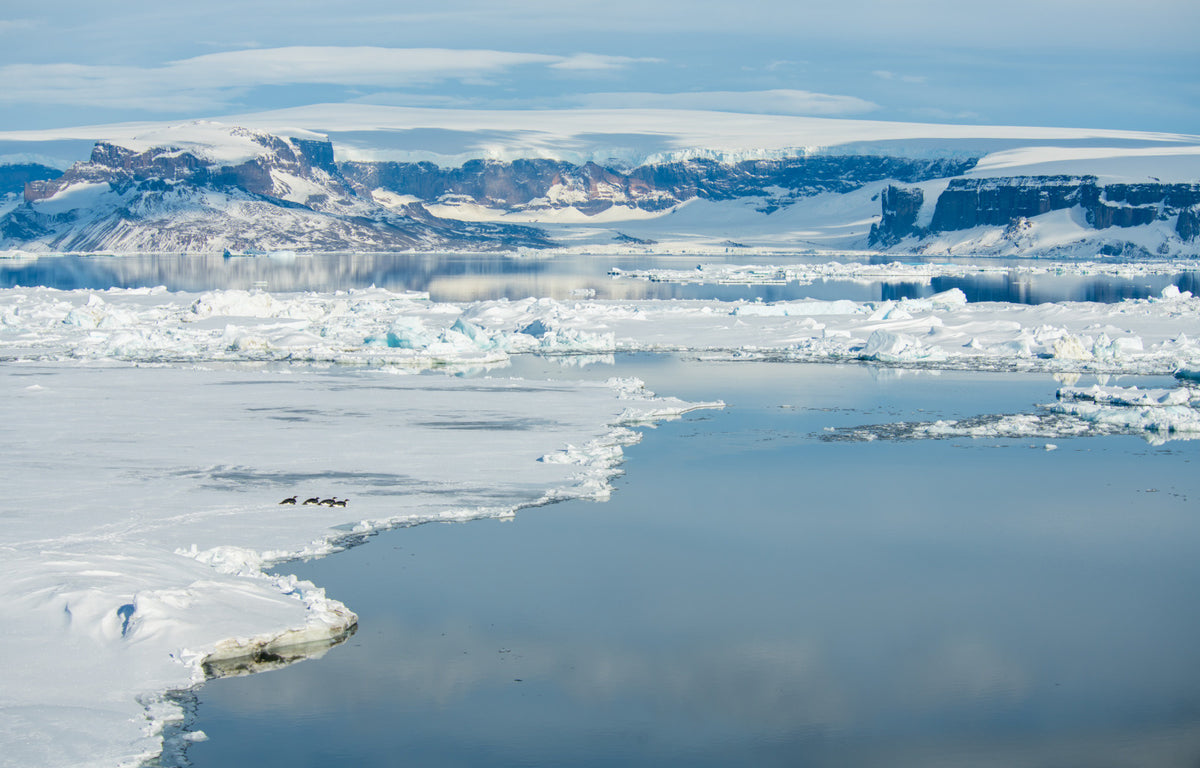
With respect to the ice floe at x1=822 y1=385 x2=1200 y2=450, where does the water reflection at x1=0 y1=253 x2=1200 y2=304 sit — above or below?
below

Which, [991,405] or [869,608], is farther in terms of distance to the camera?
[991,405]

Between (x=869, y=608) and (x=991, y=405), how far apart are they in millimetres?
13369

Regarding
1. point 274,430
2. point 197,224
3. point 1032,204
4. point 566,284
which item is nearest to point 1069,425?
point 274,430

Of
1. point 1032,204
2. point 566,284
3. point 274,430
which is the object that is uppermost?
point 1032,204

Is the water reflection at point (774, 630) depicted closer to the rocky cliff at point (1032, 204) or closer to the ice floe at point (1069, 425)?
the ice floe at point (1069, 425)

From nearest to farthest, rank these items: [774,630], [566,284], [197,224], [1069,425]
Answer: [774,630] → [1069,425] → [566,284] → [197,224]

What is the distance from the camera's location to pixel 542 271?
98.5 m

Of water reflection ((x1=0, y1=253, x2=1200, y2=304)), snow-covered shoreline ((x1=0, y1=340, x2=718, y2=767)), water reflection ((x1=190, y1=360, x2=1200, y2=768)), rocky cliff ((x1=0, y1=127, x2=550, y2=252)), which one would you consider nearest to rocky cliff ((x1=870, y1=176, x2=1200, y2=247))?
rocky cliff ((x1=0, y1=127, x2=550, y2=252))

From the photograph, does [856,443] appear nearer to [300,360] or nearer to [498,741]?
[498,741]

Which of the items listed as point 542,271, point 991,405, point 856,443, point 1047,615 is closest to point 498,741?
point 1047,615

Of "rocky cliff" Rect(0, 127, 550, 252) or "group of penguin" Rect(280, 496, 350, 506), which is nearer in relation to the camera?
"group of penguin" Rect(280, 496, 350, 506)

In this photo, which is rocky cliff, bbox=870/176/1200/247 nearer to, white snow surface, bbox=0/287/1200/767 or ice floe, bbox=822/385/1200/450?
white snow surface, bbox=0/287/1200/767

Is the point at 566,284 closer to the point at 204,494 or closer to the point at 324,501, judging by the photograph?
the point at 204,494

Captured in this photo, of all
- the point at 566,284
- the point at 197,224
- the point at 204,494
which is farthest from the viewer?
the point at 197,224
